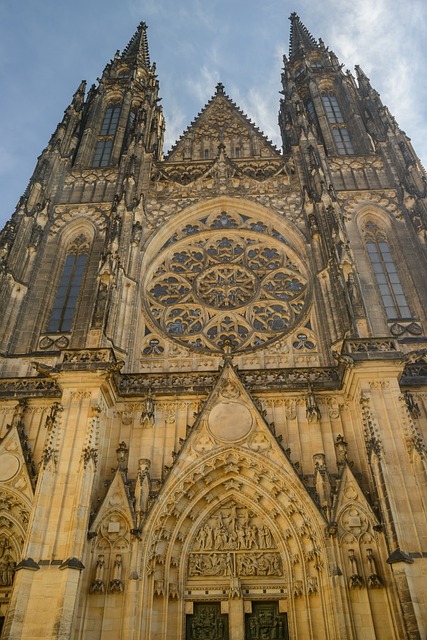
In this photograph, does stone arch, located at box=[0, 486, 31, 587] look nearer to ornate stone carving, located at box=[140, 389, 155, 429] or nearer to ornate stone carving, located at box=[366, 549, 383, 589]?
ornate stone carving, located at box=[140, 389, 155, 429]

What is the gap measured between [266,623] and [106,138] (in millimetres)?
18884

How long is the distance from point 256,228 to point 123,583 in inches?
462

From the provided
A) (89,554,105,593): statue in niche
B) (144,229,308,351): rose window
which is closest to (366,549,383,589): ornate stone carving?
(89,554,105,593): statue in niche

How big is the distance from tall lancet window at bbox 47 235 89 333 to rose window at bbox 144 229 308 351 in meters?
2.29

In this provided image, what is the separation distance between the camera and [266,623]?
10.9 m

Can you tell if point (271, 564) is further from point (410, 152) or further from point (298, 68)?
point (298, 68)

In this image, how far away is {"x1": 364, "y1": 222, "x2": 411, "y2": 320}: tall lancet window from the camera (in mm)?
15695

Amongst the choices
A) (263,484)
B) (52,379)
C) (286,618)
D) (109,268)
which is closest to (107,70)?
(109,268)

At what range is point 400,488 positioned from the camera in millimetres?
10656

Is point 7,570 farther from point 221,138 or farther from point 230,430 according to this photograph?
point 221,138

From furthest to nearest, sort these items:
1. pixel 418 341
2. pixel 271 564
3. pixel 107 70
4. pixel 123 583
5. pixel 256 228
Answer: pixel 107 70 → pixel 256 228 → pixel 418 341 → pixel 271 564 → pixel 123 583

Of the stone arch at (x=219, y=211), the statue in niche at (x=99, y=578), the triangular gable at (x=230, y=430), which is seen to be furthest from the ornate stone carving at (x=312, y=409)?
the stone arch at (x=219, y=211)

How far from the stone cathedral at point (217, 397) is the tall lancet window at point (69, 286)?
0.07m

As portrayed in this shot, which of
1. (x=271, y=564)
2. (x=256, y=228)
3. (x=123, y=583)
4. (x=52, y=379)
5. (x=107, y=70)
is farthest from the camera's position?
(x=107, y=70)
